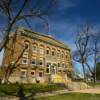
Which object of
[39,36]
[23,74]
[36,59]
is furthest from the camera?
[39,36]

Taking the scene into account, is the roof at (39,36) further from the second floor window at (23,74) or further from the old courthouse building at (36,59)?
the second floor window at (23,74)

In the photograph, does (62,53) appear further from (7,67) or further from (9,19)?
(9,19)

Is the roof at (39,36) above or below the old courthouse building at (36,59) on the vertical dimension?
above

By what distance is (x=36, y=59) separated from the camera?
5103 centimetres

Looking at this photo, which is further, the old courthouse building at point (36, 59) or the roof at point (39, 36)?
the roof at point (39, 36)

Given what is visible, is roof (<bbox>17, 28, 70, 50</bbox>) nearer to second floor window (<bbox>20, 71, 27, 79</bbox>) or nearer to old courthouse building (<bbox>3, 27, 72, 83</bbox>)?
old courthouse building (<bbox>3, 27, 72, 83</bbox>)

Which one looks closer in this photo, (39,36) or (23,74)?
(23,74)

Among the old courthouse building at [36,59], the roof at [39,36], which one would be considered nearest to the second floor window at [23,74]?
the old courthouse building at [36,59]

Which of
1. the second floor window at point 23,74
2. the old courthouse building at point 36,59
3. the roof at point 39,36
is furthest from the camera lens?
the roof at point 39,36

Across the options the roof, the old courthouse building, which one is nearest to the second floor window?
the old courthouse building

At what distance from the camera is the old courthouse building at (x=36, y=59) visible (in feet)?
155

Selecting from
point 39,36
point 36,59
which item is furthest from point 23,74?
point 39,36

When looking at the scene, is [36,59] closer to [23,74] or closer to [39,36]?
[23,74]

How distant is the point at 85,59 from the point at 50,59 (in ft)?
36.8
